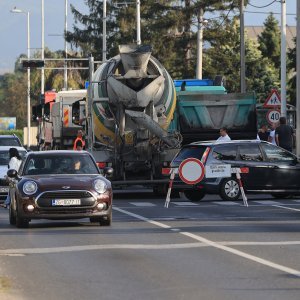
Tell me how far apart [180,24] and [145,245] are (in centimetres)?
5442

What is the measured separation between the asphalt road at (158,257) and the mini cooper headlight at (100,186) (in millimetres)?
689

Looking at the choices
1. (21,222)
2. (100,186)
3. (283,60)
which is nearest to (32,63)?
(283,60)

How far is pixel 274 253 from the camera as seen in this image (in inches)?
645

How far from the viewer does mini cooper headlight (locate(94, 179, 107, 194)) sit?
21.4m

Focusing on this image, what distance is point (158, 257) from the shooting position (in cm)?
1603

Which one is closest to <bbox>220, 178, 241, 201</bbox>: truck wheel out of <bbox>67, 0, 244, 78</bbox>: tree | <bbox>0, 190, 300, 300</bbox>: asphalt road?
<bbox>0, 190, 300, 300</bbox>: asphalt road

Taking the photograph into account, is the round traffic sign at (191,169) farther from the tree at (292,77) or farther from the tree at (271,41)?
the tree at (271,41)

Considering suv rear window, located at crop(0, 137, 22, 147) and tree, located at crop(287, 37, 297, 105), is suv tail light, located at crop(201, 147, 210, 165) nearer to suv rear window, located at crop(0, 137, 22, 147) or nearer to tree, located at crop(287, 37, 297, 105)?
suv rear window, located at crop(0, 137, 22, 147)

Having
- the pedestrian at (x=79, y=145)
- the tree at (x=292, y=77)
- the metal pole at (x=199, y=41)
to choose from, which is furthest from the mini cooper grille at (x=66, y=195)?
the tree at (x=292, y=77)

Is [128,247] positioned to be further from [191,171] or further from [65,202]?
[191,171]

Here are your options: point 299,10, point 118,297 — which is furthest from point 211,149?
point 118,297

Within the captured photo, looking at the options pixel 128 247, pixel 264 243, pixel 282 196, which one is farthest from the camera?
pixel 282 196

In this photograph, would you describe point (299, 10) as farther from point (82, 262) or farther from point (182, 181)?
point (82, 262)

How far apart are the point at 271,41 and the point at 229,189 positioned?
285 ft
